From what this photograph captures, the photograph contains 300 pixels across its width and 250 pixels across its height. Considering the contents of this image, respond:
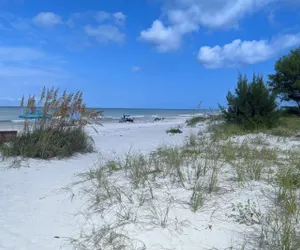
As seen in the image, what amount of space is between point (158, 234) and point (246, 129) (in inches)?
351

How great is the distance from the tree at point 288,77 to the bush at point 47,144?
50.3ft

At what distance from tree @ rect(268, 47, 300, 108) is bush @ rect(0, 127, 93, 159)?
15.3 metres

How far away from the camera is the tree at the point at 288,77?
58.2 feet

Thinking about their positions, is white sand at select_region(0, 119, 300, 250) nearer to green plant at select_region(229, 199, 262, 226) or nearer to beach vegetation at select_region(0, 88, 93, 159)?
green plant at select_region(229, 199, 262, 226)

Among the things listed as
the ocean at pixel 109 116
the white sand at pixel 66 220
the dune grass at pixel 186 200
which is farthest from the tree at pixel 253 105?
the white sand at pixel 66 220

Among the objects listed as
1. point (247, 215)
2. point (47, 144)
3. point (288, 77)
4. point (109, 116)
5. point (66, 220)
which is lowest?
point (66, 220)

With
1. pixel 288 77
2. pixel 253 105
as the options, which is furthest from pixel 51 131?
pixel 288 77

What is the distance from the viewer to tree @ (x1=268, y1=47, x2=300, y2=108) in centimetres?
1773

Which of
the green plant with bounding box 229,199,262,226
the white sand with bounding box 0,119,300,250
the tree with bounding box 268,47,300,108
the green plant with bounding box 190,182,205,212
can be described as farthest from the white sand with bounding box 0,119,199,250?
the tree with bounding box 268,47,300,108

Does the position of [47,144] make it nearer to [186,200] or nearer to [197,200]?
[186,200]

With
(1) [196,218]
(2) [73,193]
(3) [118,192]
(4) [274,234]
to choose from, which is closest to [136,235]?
(1) [196,218]

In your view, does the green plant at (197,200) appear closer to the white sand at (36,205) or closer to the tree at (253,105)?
the white sand at (36,205)

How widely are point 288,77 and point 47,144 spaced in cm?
1766

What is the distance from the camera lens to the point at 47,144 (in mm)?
5695
